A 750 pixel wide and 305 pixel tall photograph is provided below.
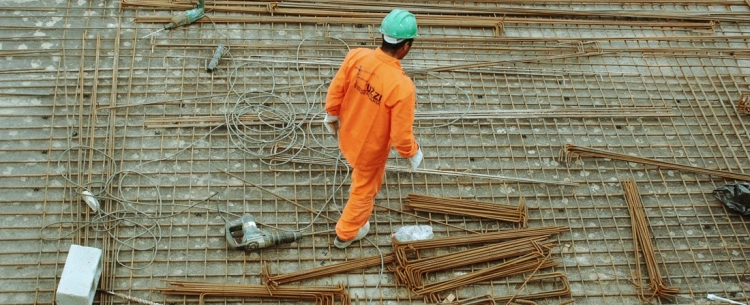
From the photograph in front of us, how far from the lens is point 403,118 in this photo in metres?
3.98

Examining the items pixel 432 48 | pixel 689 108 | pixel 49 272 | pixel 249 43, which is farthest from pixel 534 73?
pixel 49 272

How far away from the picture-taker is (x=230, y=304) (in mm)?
4531

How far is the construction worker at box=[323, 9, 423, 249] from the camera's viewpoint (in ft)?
13.0

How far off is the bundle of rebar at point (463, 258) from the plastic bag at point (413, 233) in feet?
0.63

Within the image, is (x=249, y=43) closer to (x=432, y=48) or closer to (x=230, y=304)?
(x=432, y=48)

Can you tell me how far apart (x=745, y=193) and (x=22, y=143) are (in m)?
5.40

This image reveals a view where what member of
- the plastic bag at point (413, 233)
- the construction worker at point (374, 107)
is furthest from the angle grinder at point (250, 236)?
the plastic bag at point (413, 233)

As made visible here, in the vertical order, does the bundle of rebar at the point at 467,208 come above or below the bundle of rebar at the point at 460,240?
above

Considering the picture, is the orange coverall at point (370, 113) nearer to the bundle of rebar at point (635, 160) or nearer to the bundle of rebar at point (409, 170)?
the bundle of rebar at point (409, 170)

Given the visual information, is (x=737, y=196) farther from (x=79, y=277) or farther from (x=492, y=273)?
(x=79, y=277)

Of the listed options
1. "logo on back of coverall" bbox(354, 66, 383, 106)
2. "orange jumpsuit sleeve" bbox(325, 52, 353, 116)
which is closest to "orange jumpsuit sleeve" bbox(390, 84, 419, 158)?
"logo on back of coverall" bbox(354, 66, 383, 106)

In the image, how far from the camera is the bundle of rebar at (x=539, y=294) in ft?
15.4

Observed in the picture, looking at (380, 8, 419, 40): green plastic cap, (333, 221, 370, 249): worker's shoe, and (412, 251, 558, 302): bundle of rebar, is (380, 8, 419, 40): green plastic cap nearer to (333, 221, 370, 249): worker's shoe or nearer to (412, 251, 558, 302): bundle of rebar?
(333, 221, 370, 249): worker's shoe

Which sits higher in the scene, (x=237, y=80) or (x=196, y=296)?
(x=237, y=80)
